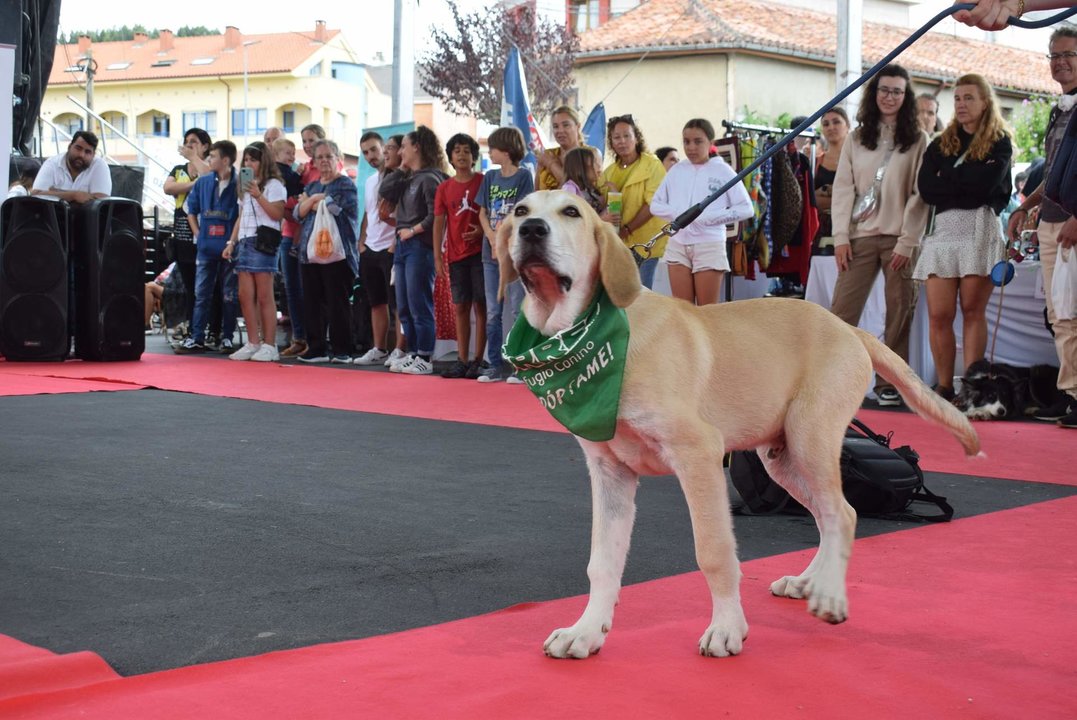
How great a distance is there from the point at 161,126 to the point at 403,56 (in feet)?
185

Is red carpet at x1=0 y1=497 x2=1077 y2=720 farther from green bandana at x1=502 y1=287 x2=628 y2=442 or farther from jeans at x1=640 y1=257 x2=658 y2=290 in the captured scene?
jeans at x1=640 y1=257 x2=658 y2=290

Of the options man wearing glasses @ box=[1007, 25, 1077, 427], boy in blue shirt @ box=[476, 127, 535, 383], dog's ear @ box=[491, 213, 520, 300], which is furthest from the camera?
boy in blue shirt @ box=[476, 127, 535, 383]

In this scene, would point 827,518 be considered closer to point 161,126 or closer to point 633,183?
point 633,183

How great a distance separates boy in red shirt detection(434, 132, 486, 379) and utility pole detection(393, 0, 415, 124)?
5720mm

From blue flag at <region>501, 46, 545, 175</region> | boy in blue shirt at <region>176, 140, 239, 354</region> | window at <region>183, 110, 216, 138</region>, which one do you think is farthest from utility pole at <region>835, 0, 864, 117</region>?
window at <region>183, 110, 216, 138</region>

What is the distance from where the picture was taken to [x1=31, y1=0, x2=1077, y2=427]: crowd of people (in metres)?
8.23

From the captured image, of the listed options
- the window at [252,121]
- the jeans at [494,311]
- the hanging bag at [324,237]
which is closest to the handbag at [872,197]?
the jeans at [494,311]

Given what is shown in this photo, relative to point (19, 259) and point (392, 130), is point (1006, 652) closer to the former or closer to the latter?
point (19, 259)

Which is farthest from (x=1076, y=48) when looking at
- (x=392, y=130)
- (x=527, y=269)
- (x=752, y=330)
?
(x=392, y=130)

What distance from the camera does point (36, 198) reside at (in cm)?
1134

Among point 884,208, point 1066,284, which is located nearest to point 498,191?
point 884,208

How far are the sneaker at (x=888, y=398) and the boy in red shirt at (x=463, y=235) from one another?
12.0ft

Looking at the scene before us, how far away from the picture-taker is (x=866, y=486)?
4887 mm

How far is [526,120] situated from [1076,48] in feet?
25.5
